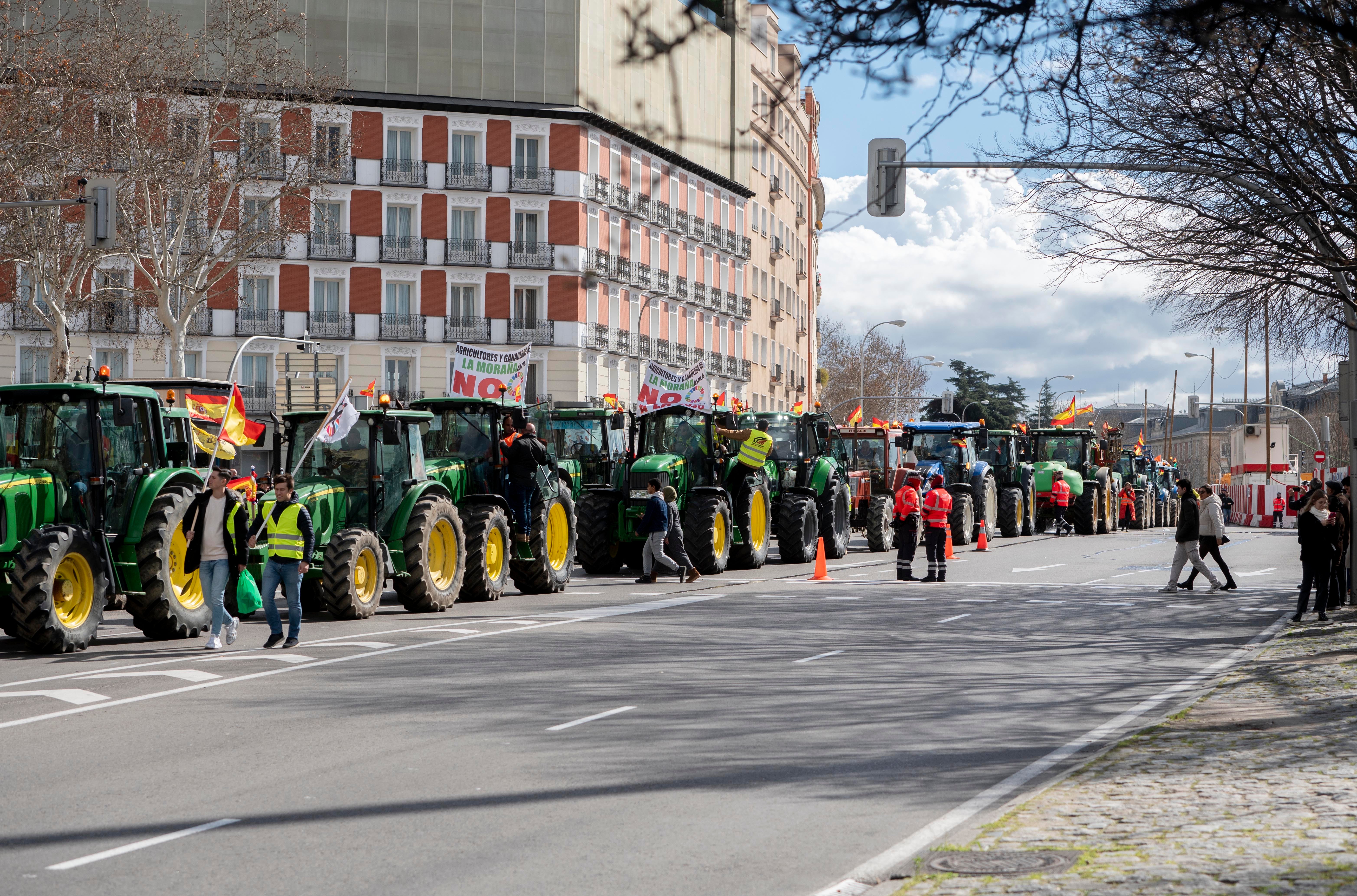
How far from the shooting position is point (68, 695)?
468 inches

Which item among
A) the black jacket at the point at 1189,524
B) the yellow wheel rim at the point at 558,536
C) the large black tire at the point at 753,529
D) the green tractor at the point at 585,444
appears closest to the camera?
the yellow wheel rim at the point at 558,536

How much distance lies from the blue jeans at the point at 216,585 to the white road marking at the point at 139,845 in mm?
7599

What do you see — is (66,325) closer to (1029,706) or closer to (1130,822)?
(1029,706)

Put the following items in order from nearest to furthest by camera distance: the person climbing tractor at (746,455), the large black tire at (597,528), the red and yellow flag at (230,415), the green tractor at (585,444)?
the red and yellow flag at (230,415) < the large black tire at (597,528) < the person climbing tractor at (746,455) < the green tractor at (585,444)

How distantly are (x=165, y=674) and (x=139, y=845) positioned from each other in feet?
21.0

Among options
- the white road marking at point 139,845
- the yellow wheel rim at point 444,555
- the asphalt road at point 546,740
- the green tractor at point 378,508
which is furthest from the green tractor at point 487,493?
the white road marking at point 139,845

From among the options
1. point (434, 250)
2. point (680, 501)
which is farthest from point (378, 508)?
point (434, 250)

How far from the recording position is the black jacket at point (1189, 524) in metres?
23.8

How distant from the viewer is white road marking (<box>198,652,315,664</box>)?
46.3ft

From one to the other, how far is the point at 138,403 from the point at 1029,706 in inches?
374

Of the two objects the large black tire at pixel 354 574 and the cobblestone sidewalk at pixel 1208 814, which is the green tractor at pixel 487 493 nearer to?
the large black tire at pixel 354 574

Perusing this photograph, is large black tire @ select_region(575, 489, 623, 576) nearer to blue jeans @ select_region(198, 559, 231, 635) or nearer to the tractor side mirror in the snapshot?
blue jeans @ select_region(198, 559, 231, 635)

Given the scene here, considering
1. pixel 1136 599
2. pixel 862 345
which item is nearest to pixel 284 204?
pixel 862 345

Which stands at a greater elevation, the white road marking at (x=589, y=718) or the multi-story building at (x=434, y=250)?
the multi-story building at (x=434, y=250)
